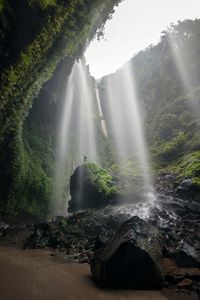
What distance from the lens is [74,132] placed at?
37562 mm

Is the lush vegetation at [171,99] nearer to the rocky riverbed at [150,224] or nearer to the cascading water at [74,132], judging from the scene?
the rocky riverbed at [150,224]

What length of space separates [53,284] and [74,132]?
2992cm

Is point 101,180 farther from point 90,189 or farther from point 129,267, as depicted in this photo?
point 129,267

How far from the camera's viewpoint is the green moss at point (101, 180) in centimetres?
2398

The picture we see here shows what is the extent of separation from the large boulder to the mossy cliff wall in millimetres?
2128

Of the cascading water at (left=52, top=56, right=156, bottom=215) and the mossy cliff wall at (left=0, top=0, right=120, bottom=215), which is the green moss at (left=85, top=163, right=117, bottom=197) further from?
the mossy cliff wall at (left=0, top=0, right=120, bottom=215)

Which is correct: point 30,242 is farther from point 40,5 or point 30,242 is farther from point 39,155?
point 39,155

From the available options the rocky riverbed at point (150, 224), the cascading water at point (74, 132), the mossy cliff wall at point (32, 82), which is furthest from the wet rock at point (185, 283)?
the cascading water at point (74, 132)

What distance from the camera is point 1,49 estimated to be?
40.4ft

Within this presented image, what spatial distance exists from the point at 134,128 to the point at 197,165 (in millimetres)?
25843

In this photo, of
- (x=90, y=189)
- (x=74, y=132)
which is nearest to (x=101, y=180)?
(x=90, y=189)

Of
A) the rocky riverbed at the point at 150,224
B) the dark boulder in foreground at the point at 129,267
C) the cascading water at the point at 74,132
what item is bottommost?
the dark boulder in foreground at the point at 129,267

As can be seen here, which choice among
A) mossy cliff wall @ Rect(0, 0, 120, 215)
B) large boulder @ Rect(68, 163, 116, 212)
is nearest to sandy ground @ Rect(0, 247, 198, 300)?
mossy cliff wall @ Rect(0, 0, 120, 215)

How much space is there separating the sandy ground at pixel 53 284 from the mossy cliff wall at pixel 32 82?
7524mm
